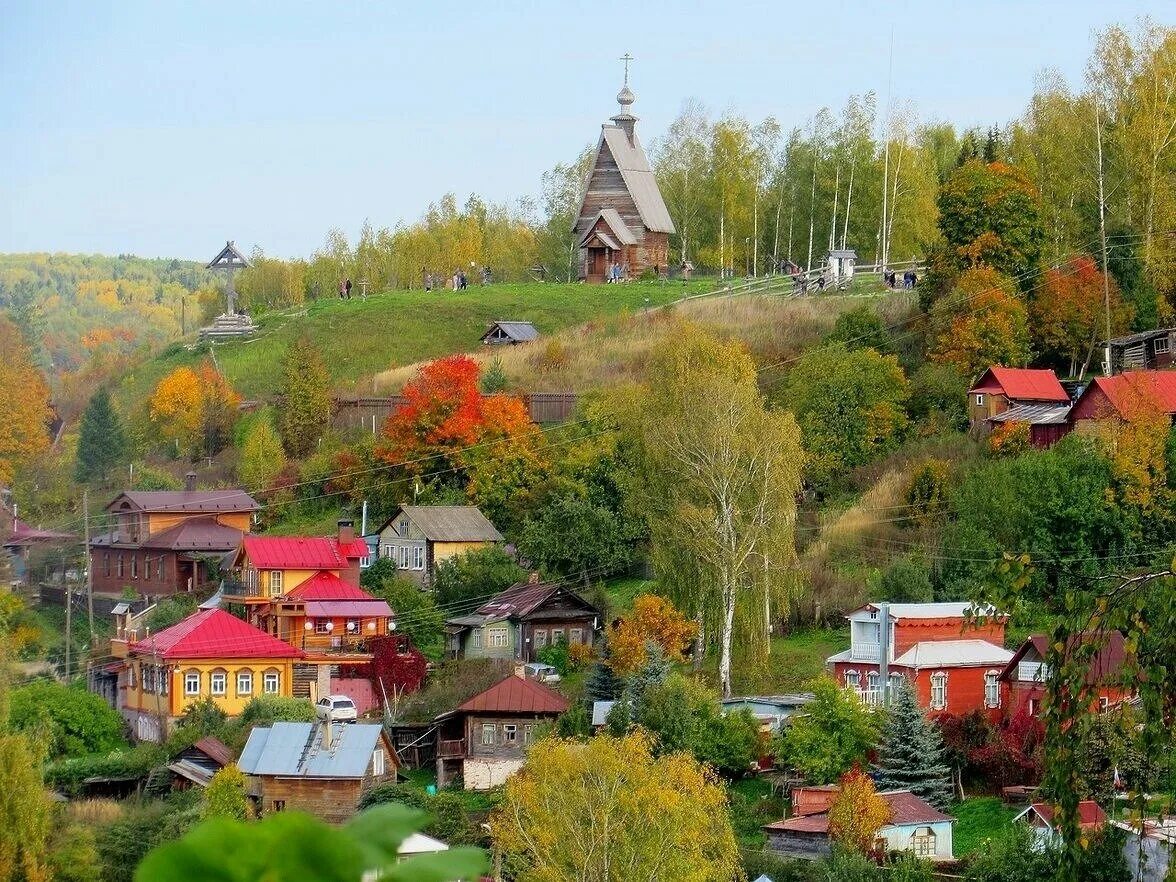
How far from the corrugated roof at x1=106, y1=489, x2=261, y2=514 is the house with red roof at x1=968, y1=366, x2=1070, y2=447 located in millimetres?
17986

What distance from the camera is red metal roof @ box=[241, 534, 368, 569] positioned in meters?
40.1

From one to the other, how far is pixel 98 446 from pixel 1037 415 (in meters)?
28.5

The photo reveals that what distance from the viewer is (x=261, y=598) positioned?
3978 centimetres

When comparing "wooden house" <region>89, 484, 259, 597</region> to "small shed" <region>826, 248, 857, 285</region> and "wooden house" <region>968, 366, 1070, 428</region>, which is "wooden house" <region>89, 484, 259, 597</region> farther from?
"small shed" <region>826, 248, 857, 285</region>

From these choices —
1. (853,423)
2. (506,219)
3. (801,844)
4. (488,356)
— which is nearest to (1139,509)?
(853,423)

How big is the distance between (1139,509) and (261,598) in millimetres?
18278

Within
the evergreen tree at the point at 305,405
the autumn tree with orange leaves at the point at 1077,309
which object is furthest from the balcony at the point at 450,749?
the evergreen tree at the point at 305,405

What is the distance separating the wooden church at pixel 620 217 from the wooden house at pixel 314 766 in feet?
122

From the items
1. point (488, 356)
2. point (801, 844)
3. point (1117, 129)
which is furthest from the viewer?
point (488, 356)

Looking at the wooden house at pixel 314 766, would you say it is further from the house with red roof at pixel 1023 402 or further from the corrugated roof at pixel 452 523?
the house with red roof at pixel 1023 402

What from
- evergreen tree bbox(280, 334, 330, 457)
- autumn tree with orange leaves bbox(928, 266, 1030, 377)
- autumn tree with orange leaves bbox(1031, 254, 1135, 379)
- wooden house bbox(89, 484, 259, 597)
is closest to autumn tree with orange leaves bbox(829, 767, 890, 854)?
autumn tree with orange leaves bbox(928, 266, 1030, 377)

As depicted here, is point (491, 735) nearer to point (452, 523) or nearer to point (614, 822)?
point (614, 822)

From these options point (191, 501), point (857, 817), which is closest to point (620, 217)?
point (191, 501)

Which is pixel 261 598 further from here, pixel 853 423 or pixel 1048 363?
pixel 1048 363
